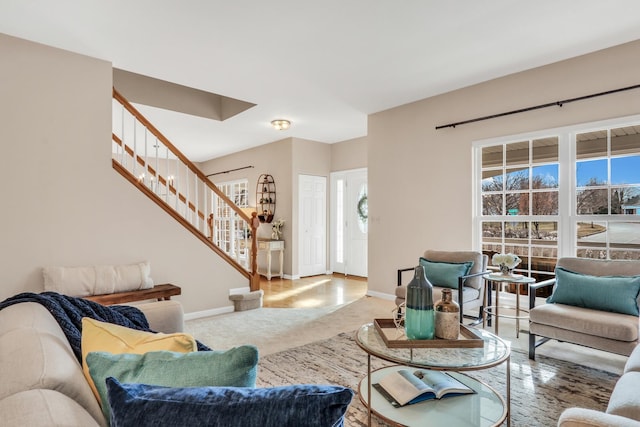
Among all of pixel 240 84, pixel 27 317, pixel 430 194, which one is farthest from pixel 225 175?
pixel 27 317

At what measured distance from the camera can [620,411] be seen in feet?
4.47

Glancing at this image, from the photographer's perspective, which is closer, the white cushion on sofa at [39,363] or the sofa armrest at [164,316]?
the white cushion on sofa at [39,363]

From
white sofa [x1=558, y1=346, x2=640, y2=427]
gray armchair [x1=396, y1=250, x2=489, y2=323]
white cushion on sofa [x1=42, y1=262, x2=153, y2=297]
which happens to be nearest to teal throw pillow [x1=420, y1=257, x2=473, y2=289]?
gray armchair [x1=396, y1=250, x2=489, y2=323]

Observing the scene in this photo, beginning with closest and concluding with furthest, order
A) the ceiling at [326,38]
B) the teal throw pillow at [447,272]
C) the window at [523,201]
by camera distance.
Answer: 1. the ceiling at [326,38]
2. the teal throw pillow at [447,272]
3. the window at [523,201]

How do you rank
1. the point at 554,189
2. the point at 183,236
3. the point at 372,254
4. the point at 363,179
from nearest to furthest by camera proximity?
the point at 554,189
the point at 183,236
the point at 372,254
the point at 363,179

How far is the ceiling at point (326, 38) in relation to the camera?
271 cm

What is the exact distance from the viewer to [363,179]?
22.8 ft

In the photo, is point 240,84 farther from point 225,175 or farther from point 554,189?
point 225,175

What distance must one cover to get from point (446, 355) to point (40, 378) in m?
1.67

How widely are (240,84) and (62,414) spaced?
4.03 metres

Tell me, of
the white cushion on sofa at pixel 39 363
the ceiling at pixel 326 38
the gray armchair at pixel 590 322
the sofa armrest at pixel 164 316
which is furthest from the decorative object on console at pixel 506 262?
the white cushion on sofa at pixel 39 363

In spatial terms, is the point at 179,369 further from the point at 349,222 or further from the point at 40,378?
the point at 349,222

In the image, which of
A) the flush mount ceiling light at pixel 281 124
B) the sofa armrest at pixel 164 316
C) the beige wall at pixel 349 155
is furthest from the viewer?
the beige wall at pixel 349 155

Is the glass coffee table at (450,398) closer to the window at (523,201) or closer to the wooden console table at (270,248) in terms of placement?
the window at (523,201)
